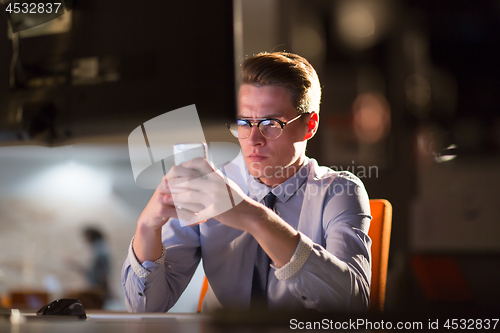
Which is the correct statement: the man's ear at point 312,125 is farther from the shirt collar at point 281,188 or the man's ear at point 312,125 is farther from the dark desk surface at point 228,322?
the dark desk surface at point 228,322

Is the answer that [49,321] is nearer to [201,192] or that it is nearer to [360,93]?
[201,192]

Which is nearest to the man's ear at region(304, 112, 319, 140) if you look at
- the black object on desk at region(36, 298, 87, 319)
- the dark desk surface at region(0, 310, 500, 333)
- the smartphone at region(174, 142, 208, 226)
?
the smartphone at region(174, 142, 208, 226)

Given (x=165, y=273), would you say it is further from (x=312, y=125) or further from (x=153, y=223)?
(x=312, y=125)

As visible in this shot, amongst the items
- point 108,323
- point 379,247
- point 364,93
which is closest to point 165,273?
point 108,323

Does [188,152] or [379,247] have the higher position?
[188,152]

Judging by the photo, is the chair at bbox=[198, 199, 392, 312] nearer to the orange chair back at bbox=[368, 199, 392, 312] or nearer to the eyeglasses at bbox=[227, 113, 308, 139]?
the orange chair back at bbox=[368, 199, 392, 312]

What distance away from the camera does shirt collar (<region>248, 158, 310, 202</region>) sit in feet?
2.99

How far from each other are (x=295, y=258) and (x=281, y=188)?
0.23m

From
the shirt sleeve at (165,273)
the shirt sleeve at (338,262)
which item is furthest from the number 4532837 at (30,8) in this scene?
the shirt sleeve at (338,262)

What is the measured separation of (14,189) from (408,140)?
84cm

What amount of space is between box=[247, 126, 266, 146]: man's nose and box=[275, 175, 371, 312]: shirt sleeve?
212mm

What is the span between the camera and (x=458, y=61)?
720 millimetres

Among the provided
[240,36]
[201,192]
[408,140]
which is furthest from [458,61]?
[201,192]

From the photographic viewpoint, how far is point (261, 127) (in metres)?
0.83
